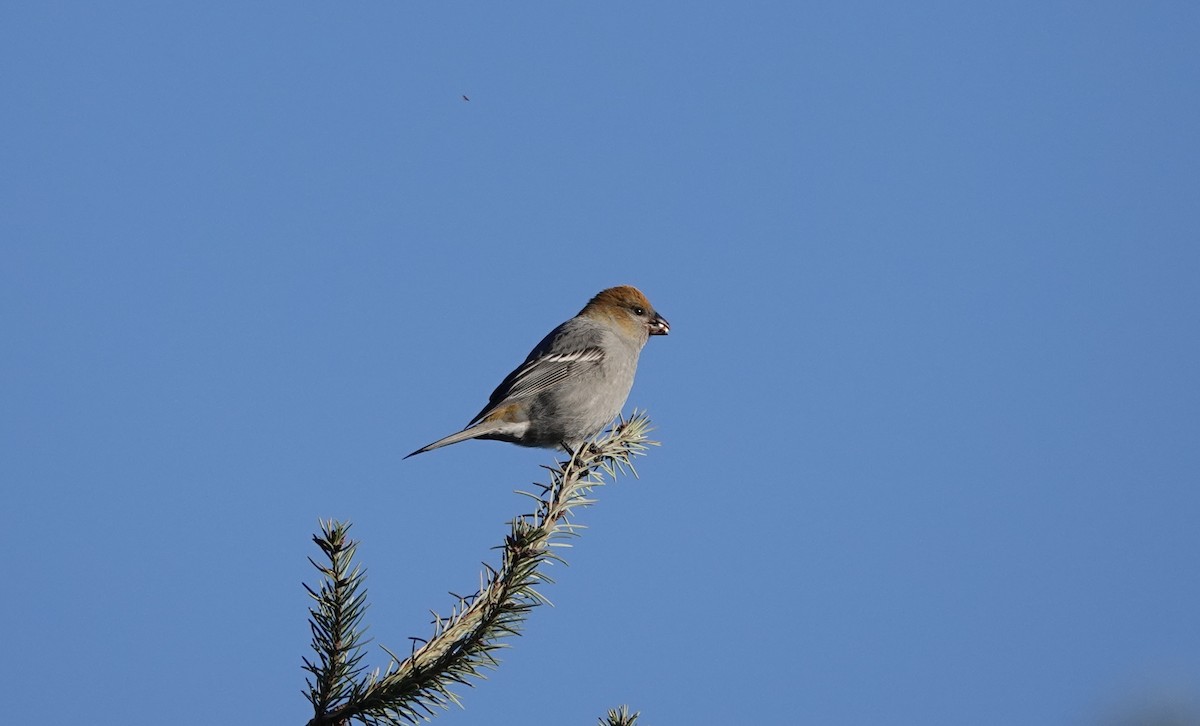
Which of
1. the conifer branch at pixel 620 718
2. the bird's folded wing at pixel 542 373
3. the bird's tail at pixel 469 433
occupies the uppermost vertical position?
the bird's folded wing at pixel 542 373

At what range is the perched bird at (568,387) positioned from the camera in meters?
7.49

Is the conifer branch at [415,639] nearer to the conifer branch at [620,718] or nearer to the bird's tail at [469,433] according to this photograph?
the conifer branch at [620,718]

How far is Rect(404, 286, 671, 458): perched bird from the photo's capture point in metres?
7.49

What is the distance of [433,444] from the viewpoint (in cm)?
645

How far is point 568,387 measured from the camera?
765 centimetres

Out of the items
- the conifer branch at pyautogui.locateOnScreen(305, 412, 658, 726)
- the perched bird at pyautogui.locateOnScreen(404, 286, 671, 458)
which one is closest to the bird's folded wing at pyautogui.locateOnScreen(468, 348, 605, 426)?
the perched bird at pyautogui.locateOnScreen(404, 286, 671, 458)

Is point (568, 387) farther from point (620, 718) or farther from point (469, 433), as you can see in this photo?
point (620, 718)

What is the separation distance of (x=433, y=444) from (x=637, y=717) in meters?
3.97

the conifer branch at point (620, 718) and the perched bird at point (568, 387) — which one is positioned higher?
the perched bird at point (568, 387)

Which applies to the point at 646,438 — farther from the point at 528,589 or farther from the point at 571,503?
the point at 528,589

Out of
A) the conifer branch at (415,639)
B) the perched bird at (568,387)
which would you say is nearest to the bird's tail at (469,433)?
the perched bird at (568,387)

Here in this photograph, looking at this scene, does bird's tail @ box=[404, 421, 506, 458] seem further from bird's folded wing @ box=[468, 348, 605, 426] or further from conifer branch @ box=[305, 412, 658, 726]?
conifer branch @ box=[305, 412, 658, 726]

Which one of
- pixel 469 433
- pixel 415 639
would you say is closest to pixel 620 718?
pixel 415 639

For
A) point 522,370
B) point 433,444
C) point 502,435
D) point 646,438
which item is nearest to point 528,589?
point 646,438
